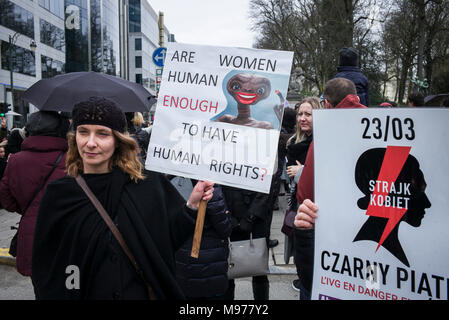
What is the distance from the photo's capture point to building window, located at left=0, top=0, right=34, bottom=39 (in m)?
29.9

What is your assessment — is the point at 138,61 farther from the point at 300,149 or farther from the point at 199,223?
the point at 199,223

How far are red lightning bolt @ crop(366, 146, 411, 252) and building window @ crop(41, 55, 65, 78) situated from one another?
4013 cm

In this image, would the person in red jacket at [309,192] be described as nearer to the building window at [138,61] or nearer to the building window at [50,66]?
the building window at [50,66]

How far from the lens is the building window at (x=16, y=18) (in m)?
29.9

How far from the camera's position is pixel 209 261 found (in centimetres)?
288

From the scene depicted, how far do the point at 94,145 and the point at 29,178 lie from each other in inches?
57.4

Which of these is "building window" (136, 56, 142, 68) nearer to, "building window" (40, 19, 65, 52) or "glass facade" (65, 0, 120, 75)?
"glass facade" (65, 0, 120, 75)

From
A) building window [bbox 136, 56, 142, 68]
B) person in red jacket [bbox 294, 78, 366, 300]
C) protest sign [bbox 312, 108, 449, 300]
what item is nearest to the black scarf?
person in red jacket [bbox 294, 78, 366, 300]

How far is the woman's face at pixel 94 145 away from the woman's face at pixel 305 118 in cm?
198

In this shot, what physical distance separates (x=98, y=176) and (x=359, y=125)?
1.36 metres

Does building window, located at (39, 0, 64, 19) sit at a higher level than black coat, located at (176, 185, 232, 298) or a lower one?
higher

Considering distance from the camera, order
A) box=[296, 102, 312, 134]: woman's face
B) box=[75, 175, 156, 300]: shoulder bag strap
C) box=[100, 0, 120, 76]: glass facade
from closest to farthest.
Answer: box=[75, 175, 156, 300]: shoulder bag strap, box=[296, 102, 312, 134]: woman's face, box=[100, 0, 120, 76]: glass facade

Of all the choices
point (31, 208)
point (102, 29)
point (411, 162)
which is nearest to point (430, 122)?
point (411, 162)

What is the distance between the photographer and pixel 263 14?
31.0 metres
